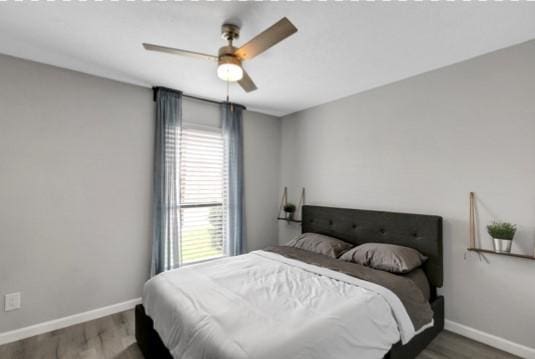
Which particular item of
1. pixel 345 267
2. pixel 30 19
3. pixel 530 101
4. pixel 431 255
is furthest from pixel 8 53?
pixel 530 101

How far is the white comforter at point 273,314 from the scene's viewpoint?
137cm

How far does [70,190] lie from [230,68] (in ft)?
6.97

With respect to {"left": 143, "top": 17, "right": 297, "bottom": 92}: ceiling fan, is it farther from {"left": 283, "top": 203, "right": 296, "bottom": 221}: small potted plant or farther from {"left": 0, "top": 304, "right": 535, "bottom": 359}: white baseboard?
{"left": 0, "top": 304, "right": 535, "bottom": 359}: white baseboard

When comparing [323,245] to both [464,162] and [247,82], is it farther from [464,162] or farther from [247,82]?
[247,82]

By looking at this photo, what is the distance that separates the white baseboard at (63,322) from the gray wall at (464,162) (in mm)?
3057

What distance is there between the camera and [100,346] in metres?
2.26

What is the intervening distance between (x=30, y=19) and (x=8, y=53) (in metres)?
0.78

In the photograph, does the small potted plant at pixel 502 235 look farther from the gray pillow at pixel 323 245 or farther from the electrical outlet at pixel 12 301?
the electrical outlet at pixel 12 301

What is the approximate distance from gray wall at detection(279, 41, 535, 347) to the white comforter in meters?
1.03

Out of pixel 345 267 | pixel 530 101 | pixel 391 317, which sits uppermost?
pixel 530 101

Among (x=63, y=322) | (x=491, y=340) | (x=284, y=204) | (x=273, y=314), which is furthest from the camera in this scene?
(x=284, y=204)

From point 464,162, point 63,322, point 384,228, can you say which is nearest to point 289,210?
point 384,228

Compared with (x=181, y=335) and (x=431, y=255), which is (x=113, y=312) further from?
(x=431, y=255)

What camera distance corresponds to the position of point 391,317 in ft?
5.98
